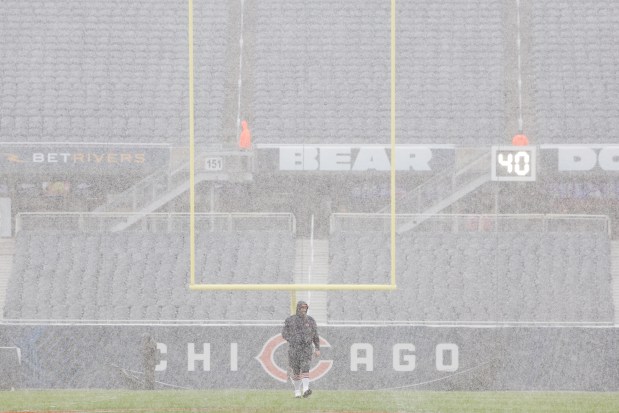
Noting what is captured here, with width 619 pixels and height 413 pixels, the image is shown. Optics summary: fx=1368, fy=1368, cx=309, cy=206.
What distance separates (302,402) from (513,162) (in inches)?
346

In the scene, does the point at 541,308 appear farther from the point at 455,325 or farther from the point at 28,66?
the point at 28,66

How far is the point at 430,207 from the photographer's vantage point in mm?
21516

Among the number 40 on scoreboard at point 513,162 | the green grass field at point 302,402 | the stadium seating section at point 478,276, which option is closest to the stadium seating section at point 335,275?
the stadium seating section at point 478,276

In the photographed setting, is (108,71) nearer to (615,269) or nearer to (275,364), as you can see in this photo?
(615,269)

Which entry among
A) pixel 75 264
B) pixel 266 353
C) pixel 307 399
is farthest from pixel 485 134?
pixel 307 399

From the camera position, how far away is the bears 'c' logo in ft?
53.4

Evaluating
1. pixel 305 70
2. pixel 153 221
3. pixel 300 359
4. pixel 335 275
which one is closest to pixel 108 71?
pixel 305 70

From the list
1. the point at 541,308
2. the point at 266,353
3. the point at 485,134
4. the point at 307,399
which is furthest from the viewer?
the point at 485,134

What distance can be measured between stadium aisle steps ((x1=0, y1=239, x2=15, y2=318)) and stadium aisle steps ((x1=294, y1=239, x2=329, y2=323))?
4.57m

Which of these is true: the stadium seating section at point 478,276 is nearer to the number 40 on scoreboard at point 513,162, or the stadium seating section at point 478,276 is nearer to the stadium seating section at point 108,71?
the number 40 on scoreboard at point 513,162

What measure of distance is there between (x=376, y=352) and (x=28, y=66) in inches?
468

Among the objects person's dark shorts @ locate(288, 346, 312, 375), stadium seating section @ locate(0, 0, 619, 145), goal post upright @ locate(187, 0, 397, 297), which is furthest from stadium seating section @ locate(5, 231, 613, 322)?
person's dark shorts @ locate(288, 346, 312, 375)

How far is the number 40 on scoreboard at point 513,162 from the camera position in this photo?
67.2 ft

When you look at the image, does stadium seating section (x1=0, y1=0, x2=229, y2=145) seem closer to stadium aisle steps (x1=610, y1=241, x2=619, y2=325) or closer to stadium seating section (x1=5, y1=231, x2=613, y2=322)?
stadium seating section (x1=5, y1=231, x2=613, y2=322)
